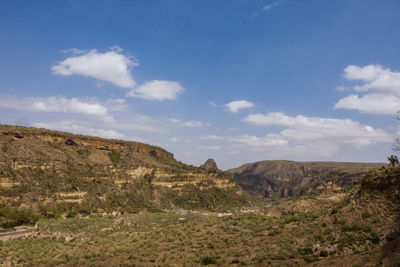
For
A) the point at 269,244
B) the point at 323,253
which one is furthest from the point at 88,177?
the point at 323,253

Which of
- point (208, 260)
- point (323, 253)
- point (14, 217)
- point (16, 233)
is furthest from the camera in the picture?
point (14, 217)

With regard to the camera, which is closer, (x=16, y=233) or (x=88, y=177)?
(x=16, y=233)

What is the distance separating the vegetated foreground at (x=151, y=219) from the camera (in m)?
14.6

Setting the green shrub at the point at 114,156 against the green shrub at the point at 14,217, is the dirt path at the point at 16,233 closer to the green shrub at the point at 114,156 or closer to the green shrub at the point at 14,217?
the green shrub at the point at 14,217

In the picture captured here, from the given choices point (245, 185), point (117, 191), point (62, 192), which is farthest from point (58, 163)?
point (245, 185)

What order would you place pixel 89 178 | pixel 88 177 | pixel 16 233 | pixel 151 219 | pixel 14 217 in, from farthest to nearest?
pixel 89 178 < pixel 88 177 < pixel 151 219 < pixel 14 217 < pixel 16 233

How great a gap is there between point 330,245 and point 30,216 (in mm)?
42086

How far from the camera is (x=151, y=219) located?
44.4m

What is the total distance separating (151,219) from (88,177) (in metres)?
22.4

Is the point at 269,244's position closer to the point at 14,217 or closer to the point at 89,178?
the point at 14,217

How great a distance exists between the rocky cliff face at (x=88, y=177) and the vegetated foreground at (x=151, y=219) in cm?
23

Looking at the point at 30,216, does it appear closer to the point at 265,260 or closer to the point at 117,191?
the point at 117,191

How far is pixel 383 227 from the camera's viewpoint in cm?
1420

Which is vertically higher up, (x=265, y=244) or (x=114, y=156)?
(x=114, y=156)
